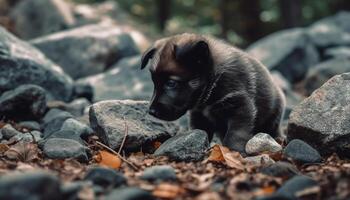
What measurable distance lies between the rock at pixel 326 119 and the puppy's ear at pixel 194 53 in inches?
41.3

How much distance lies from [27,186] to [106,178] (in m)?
0.81

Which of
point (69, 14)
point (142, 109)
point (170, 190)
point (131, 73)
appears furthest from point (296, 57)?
point (170, 190)

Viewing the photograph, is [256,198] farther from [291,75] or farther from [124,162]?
[291,75]

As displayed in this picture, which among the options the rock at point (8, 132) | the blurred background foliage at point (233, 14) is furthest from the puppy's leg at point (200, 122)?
the blurred background foliage at point (233, 14)

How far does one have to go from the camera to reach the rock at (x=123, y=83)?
31.2 ft

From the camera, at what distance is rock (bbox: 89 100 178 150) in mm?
5648

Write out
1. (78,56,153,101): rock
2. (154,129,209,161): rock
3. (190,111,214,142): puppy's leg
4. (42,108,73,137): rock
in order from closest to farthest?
(154,129,209,161): rock → (190,111,214,142): puppy's leg → (42,108,73,137): rock → (78,56,153,101): rock

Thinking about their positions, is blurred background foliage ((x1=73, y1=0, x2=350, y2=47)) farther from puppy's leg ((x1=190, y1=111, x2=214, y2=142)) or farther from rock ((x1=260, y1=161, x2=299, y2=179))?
rock ((x1=260, y1=161, x2=299, y2=179))

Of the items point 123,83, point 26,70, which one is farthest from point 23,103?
point 123,83

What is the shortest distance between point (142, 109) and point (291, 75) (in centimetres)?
766

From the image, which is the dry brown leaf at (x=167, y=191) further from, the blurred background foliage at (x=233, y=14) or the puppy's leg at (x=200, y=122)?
the blurred background foliage at (x=233, y=14)

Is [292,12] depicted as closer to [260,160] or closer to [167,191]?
[260,160]

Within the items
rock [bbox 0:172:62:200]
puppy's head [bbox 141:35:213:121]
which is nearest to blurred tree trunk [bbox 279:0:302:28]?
puppy's head [bbox 141:35:213:121]

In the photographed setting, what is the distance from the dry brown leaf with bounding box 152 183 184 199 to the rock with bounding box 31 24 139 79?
25.3ft
